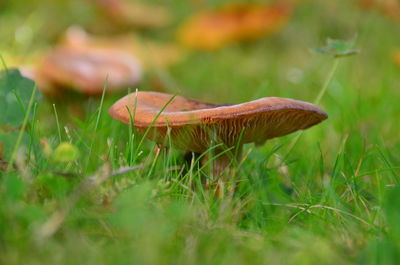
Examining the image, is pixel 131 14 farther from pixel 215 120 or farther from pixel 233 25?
pixel 215 120

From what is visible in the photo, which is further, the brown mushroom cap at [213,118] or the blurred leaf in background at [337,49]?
the blurred leaf in background at [337,49]

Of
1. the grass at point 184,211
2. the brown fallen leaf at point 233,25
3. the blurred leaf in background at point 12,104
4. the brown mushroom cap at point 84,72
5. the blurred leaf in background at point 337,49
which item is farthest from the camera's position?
the brown fallen leaf at point 233,25

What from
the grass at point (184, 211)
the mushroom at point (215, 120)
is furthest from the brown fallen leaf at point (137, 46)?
the mushroom at point (215, 120)

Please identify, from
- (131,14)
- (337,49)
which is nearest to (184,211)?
(337,49)

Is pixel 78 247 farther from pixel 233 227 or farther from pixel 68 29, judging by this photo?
pixel 68 29

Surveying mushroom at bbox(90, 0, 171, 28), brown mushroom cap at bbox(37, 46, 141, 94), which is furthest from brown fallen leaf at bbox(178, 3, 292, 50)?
brown mushroom cap at bbox(37, 46, 141, 94)

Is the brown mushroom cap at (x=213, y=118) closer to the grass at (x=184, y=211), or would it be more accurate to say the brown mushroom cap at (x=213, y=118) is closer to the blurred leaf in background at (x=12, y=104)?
the grass at (x=184, y=211)

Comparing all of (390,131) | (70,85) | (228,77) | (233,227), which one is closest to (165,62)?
(228,77)
